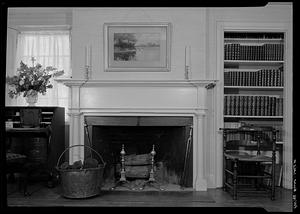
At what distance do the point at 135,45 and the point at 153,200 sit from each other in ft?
5.19

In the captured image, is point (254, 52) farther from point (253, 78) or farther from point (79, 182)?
point (79, 182)

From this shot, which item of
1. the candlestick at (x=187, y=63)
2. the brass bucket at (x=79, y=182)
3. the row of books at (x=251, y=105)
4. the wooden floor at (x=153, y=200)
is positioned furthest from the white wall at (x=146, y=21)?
the wooden floor at (x=153, y=200)

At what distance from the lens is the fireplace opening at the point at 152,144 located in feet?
12.0

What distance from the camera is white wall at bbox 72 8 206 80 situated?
3689 mm

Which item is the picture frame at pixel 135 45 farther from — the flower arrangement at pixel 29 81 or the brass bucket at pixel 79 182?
the brass bucket at pixel 79 182

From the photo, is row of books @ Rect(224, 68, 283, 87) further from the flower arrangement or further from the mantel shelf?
the flower arrangement

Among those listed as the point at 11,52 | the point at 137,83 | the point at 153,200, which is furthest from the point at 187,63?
the point at 11,52

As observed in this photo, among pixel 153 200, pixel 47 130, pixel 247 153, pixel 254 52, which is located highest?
pixel 254 52

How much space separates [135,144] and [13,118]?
1.37 m

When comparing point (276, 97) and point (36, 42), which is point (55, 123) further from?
point (276, 97)

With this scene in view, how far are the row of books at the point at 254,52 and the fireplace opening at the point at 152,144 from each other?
2.99 ft

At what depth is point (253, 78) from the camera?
153 inches

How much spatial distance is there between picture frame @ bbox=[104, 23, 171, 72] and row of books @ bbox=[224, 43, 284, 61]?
0.73 metres

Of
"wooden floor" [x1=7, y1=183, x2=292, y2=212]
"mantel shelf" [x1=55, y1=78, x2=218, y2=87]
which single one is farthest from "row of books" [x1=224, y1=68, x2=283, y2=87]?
"wooden floor" [x1=7, y1=183, x2=292, y2=212]
